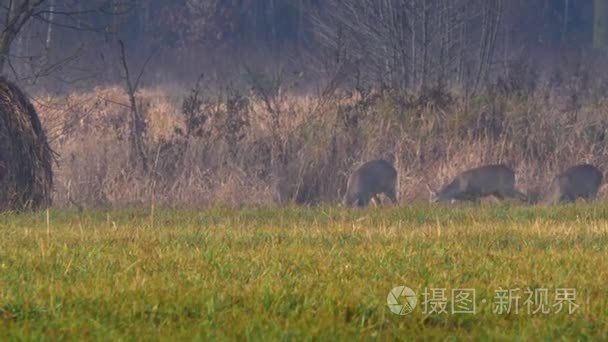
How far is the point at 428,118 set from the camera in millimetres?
19562

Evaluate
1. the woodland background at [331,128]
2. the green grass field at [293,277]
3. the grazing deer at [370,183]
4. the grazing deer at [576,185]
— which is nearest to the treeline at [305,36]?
the woodland background at [331,128]

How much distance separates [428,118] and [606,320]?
12.9 m

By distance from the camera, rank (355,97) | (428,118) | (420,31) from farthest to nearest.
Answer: (420,31)
(355,97)
(428,118)

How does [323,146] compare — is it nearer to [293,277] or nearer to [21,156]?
[21,156]

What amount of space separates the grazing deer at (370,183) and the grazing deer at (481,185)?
511 millimetres

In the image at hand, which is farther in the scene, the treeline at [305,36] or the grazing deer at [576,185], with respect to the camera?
the treeline at [305,36]

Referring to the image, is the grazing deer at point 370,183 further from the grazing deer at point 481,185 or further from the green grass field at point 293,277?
the green grass field at point 293,277

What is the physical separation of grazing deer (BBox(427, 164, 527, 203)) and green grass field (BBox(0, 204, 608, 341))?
4609 millimetres

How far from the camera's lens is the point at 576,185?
16.4 meters

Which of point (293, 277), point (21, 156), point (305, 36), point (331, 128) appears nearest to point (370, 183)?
point (331, 128)

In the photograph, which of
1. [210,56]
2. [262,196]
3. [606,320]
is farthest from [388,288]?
[210,56]

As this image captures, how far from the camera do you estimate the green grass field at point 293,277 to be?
6570 mm

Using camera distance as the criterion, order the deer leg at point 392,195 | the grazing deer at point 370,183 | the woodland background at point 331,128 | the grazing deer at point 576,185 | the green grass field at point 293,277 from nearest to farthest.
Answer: the green grass field at point 293,277 → the grazing deer at point 576,185 → the grazing deer at point 370,183 → the deer leg at point 392,195 → the woodland background at point 331,128

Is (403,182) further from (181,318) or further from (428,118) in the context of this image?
(181,318)
